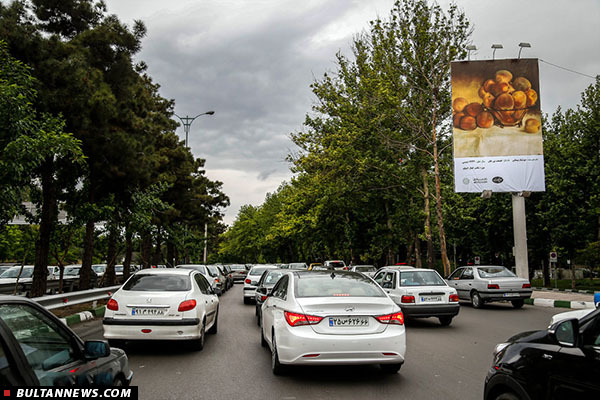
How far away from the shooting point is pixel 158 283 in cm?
930

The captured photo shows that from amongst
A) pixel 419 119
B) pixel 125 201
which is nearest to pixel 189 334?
pixel 125 201

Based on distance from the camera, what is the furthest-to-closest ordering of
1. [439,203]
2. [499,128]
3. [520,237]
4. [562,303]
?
1. [439,203]
2. [520,237]
3. [499,128]
4. [562,303]

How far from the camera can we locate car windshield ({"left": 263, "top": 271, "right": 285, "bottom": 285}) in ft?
55.9

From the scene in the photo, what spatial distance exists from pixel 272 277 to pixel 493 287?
7.72m

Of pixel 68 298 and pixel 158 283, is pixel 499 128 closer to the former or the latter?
pixel 158 283

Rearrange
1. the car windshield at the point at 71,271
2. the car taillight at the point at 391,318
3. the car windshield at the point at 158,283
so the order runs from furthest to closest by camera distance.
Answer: the car windshield at the point at 71,271 → the car windshield at the point at 158,283 → the car taillight at the point at 391,318

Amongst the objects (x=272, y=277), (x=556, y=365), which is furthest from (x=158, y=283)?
(x=272, y=277)

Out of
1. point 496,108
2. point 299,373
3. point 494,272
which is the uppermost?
point 496,108

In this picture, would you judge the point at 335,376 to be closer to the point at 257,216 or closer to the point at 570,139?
the point at 570,139

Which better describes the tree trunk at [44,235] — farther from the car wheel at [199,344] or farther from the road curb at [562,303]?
the road curb at [562,303]

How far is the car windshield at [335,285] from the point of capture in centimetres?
724

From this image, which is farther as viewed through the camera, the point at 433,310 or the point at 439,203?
the point at 439,203

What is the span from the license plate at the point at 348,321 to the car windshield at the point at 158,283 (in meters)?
3.74

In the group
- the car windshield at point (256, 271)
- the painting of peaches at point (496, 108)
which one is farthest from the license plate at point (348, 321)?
the painting of peaches at point (496, 108)
